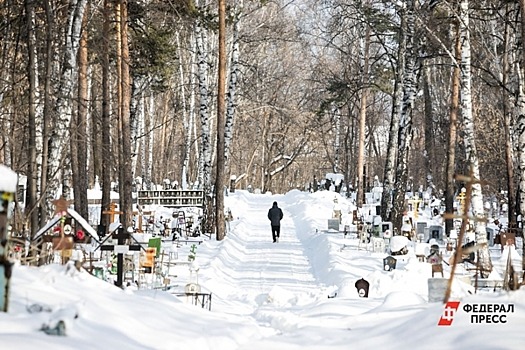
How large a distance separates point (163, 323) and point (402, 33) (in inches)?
718

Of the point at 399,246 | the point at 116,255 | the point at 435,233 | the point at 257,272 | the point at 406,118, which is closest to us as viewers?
the point at 116,255

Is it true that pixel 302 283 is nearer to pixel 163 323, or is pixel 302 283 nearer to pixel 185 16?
pixel 163 323

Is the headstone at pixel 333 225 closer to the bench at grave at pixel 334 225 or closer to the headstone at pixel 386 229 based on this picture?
the bench at grave at pixel 334 225

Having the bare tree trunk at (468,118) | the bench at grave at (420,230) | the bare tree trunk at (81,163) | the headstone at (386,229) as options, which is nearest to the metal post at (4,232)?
the bare tree trunk at (468,118)

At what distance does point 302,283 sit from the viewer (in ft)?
54.5

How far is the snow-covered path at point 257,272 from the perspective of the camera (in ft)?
45.2

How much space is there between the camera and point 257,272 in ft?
61.1

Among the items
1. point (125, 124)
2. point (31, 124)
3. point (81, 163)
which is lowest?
point (81, 163)

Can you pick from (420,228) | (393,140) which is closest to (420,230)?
(420,228)

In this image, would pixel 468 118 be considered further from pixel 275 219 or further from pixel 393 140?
pixel 275 219

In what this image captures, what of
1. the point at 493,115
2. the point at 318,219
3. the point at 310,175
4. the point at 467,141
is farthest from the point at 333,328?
the point at 310,175

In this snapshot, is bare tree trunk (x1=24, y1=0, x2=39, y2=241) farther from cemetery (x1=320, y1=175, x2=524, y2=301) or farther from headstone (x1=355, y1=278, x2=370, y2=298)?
cemetery (x1=320, y1=175, x2=524, y2=301)

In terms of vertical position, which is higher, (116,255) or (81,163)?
(81,163)

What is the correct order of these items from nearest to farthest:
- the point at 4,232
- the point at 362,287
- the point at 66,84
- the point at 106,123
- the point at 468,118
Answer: the point at 4,232, the point at 362,287, the point at 66,84, the point at 468,118, the point at 106,123
